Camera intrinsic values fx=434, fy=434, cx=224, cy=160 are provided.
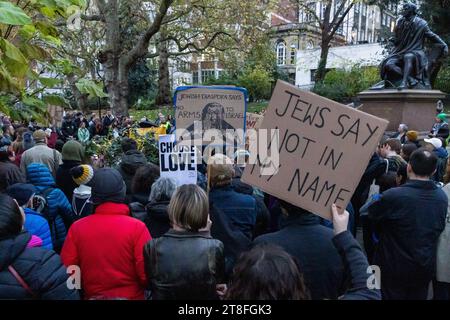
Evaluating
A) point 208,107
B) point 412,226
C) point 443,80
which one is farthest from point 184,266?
point 443,80

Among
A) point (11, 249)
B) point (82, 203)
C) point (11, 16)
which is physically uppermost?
point (11, 16)

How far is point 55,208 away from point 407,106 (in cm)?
895

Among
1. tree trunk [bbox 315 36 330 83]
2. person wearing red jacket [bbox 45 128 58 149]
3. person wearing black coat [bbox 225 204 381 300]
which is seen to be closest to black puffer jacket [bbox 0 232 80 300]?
person wearing black coat [bbox 225 204 381 300]

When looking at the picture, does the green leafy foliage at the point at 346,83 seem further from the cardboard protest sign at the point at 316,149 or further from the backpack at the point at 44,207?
the cardboard protest sign at the point at 316,149

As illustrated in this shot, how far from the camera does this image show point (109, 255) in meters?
2.56

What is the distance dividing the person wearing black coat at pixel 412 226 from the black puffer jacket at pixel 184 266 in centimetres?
150

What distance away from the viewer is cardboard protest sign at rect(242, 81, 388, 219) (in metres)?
2.26

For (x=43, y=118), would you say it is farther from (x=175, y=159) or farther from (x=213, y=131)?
(x=213, y=131)

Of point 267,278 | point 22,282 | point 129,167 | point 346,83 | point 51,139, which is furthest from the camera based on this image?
point 346,83

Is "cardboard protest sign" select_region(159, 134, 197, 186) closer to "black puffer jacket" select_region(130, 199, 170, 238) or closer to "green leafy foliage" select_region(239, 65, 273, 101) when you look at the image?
"black puffer jacket" select_region(130, 199, 170, 238)

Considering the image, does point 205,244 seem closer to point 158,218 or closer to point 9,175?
point 158,218

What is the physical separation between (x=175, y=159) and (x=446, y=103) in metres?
23.0

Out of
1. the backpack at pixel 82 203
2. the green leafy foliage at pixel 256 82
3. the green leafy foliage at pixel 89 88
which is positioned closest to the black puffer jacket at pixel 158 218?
the green leafy foliage at pixel 89 88

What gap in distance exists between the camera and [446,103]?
23.4m
